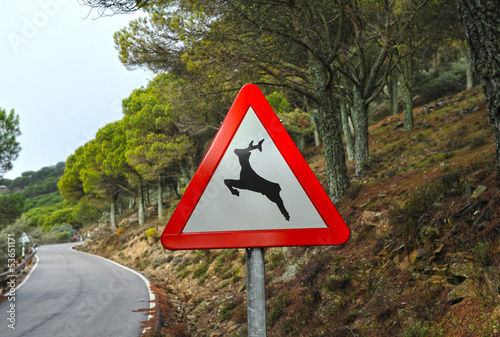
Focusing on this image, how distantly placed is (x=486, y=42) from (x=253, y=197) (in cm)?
286

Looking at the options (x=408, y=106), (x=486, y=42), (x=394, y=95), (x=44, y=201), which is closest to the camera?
(x=486, y=42)

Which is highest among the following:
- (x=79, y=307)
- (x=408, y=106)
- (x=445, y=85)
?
(x=408, y=106)

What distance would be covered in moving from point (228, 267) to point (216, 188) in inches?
369

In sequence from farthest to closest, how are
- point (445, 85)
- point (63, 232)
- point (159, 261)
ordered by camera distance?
point (63, 232)
point (445, 85)
point (159, 261)

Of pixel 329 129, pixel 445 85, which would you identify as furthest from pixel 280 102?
pixel 329 129

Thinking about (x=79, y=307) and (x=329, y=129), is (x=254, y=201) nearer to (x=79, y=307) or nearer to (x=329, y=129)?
(x=329, y=129)

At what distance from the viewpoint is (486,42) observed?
2879 millimetres

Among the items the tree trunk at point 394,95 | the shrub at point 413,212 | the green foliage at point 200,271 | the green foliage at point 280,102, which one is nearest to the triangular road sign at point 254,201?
the shrub at point 413,212

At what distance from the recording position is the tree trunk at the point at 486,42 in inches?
111

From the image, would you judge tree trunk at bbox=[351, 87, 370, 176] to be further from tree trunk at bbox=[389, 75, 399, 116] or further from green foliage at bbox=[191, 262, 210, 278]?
tree trunk at bbox=[389, 75, 399, 116]

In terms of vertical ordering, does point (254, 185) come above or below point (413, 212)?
above

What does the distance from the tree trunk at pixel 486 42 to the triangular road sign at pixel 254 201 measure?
248 centimetres

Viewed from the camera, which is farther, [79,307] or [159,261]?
[159,261]

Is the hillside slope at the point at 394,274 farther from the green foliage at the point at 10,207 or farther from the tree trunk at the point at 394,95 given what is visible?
the tree trunk at the point at 394,95
